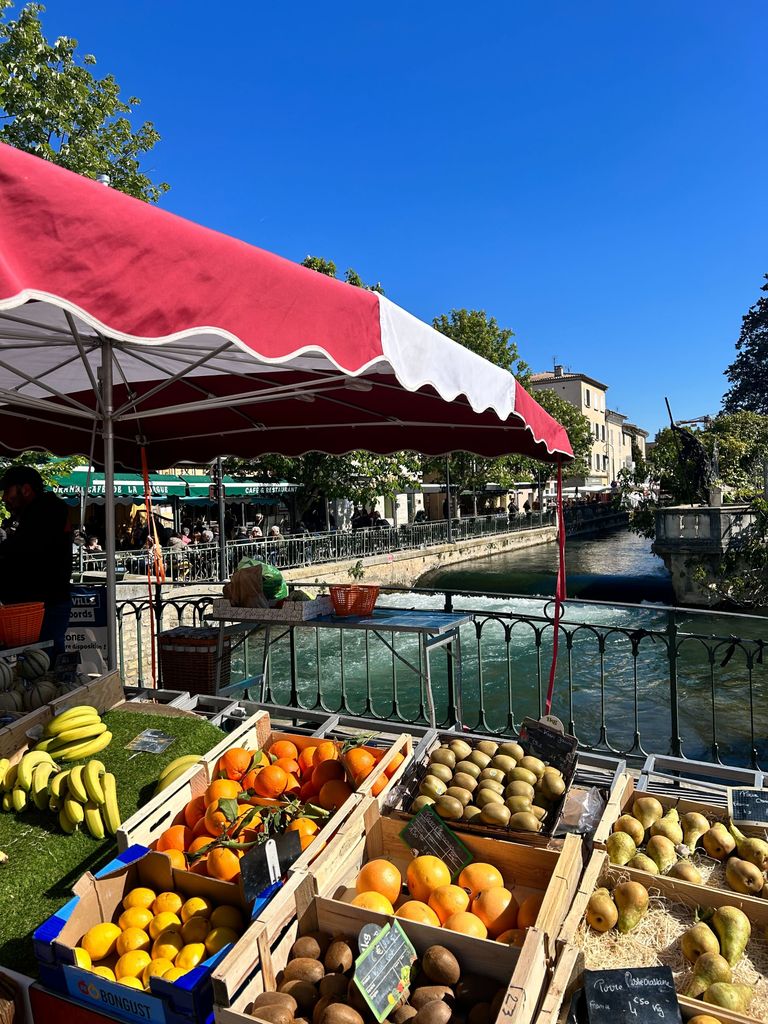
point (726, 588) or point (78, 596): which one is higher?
point (78, 596)

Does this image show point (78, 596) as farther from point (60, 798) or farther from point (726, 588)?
point (726, 588)

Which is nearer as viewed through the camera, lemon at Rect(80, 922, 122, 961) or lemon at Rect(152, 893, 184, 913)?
lemon at Rect(80, 922, 122, 961)

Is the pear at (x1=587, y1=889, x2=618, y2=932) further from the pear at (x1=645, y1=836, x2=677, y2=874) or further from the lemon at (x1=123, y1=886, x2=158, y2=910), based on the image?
the lemon at (x1=123, y1=886, x2=158, y2=910)

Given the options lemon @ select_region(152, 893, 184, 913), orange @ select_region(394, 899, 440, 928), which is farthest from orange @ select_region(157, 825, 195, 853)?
orange @ select_region(394, 899, 440, 928)

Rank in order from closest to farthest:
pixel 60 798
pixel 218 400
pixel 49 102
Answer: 1. pixel 60 798
2. pixel 218 400
3. pixel 49 102

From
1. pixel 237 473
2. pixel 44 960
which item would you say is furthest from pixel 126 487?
pixel 44 960

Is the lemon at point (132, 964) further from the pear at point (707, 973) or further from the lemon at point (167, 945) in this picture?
the pear at point (707, 973)

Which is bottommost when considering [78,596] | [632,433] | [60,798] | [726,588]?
[726,588]

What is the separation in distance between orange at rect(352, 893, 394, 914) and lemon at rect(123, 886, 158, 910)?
0.67 metres

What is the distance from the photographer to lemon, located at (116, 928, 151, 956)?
200 cm

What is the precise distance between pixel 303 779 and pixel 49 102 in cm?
1412

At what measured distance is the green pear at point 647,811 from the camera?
246 cm

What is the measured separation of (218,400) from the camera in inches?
140

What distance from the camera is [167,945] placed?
6.49 ft
